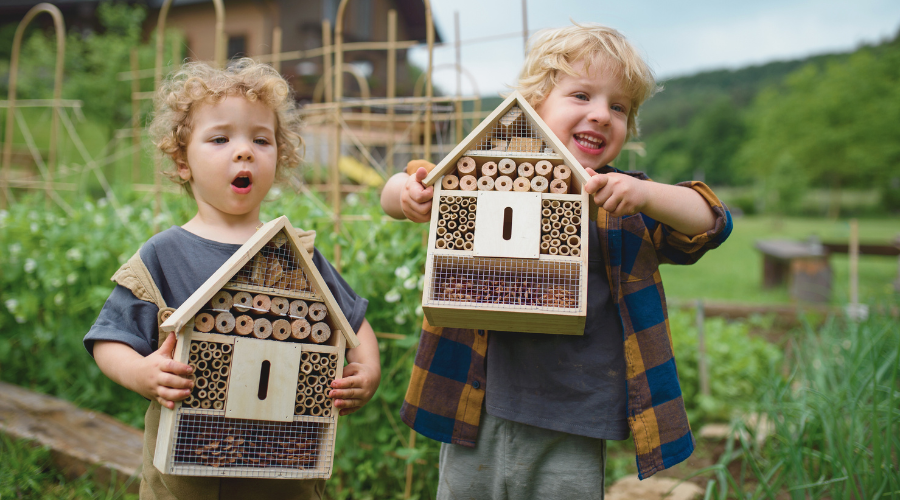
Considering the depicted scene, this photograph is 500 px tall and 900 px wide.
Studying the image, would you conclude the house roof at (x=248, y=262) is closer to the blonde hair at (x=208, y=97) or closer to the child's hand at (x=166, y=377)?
the child's hand at (x=166, y=377)

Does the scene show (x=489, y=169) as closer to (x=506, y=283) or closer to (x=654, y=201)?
(x=506, y=283)

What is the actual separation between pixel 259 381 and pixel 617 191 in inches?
41.5

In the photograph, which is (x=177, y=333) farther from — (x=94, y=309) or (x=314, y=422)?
(x=94, y=309)

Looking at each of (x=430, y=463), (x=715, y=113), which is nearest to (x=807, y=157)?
(x=715, y=113)

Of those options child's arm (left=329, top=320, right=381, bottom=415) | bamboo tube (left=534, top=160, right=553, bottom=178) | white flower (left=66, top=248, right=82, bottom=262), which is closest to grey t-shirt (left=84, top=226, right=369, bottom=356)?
child's arm (left=329, top=320, right=381, bottom=415)

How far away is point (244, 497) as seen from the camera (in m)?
1.62

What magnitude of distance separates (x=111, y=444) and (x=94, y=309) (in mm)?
987

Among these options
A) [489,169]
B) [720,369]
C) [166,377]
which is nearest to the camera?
[166,377]

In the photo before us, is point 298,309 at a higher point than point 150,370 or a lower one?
higher

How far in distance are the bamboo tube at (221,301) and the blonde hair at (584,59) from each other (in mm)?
1063

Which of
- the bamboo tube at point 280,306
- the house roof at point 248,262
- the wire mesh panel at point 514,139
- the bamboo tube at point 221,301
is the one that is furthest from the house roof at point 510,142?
the bamboo tube at point 221,301

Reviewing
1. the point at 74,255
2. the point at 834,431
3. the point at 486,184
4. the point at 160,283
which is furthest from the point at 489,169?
the point at 74,255

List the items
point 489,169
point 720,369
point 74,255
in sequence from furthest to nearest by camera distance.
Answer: point 720,369
point 74,255
point 489,169

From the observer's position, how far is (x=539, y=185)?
1.57m
